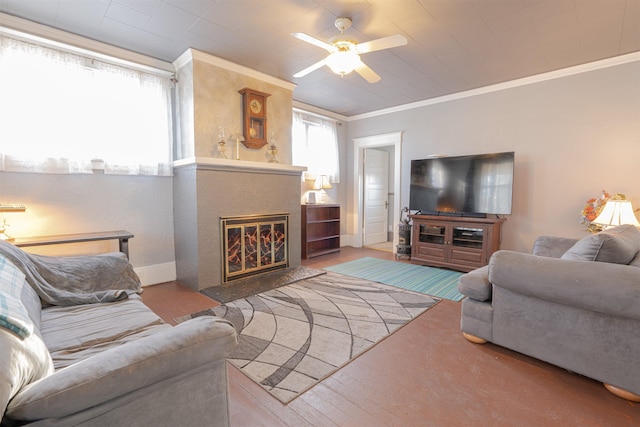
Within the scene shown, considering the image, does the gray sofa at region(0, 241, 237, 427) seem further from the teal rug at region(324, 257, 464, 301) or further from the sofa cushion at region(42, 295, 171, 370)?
the teal rug at region(324, 257, 464, 301)

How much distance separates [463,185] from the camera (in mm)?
4262

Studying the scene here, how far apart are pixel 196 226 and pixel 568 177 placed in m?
4.63

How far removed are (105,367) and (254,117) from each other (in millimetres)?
3422

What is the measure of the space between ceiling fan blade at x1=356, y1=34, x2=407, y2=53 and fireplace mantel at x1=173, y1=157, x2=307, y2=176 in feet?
6.08

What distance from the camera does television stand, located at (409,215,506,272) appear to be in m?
3.97

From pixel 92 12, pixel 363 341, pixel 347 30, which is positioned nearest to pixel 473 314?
pixel 363 341

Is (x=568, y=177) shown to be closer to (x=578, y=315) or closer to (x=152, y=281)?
(x=578, y=315)

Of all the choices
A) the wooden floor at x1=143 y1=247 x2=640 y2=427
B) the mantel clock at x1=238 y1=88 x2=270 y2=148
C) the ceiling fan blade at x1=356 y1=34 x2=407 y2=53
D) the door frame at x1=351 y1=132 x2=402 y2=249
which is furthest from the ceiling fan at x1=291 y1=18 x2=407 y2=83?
the door frame at x1=351 y1=132 x2=402 y2=249

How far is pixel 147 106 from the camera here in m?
3.41

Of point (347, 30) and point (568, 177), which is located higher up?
point (347, 30)

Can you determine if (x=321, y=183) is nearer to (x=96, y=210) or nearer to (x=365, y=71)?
(x=365, y=71)

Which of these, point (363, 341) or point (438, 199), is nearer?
point (363, 341)

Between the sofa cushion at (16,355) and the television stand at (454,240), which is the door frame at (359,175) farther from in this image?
the sofa cushion at (16,355)

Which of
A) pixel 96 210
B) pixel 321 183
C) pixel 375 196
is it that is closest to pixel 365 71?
pixel 321 183
